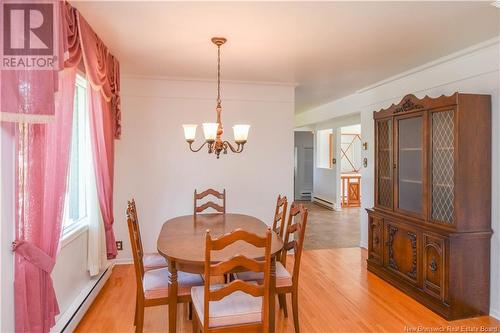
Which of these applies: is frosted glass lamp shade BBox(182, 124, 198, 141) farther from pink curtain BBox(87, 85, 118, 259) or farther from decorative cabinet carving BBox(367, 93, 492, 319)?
decorative cabinet carving BBox(367, 93, 492, 319)

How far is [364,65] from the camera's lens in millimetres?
3605

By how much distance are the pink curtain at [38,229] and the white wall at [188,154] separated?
7.40 ft

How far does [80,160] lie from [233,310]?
224 cm

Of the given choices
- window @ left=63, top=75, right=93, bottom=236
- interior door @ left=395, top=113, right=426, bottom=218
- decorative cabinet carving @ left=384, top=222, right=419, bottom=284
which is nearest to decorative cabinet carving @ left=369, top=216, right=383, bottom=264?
decorative cabinet carving @ left=384, top=222, right=419, bottom=284

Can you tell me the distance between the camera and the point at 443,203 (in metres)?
2.95

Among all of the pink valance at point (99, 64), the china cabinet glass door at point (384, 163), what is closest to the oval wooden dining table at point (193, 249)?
the pink valance at point (99, 64)

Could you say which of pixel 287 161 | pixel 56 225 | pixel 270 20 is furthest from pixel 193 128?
pixel 287 161

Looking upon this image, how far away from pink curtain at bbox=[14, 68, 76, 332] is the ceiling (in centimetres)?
108

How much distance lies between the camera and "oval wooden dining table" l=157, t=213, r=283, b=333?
2137 millimetres

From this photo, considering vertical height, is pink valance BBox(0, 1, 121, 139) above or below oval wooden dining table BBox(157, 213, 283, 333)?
above

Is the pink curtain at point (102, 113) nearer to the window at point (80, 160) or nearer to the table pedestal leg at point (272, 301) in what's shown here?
the window at point (80, 160)

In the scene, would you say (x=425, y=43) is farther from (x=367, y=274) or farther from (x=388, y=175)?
(x=367, y=274)

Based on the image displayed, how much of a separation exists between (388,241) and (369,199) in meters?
1.25

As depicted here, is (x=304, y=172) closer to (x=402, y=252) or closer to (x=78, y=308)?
(x=402, y=252)
